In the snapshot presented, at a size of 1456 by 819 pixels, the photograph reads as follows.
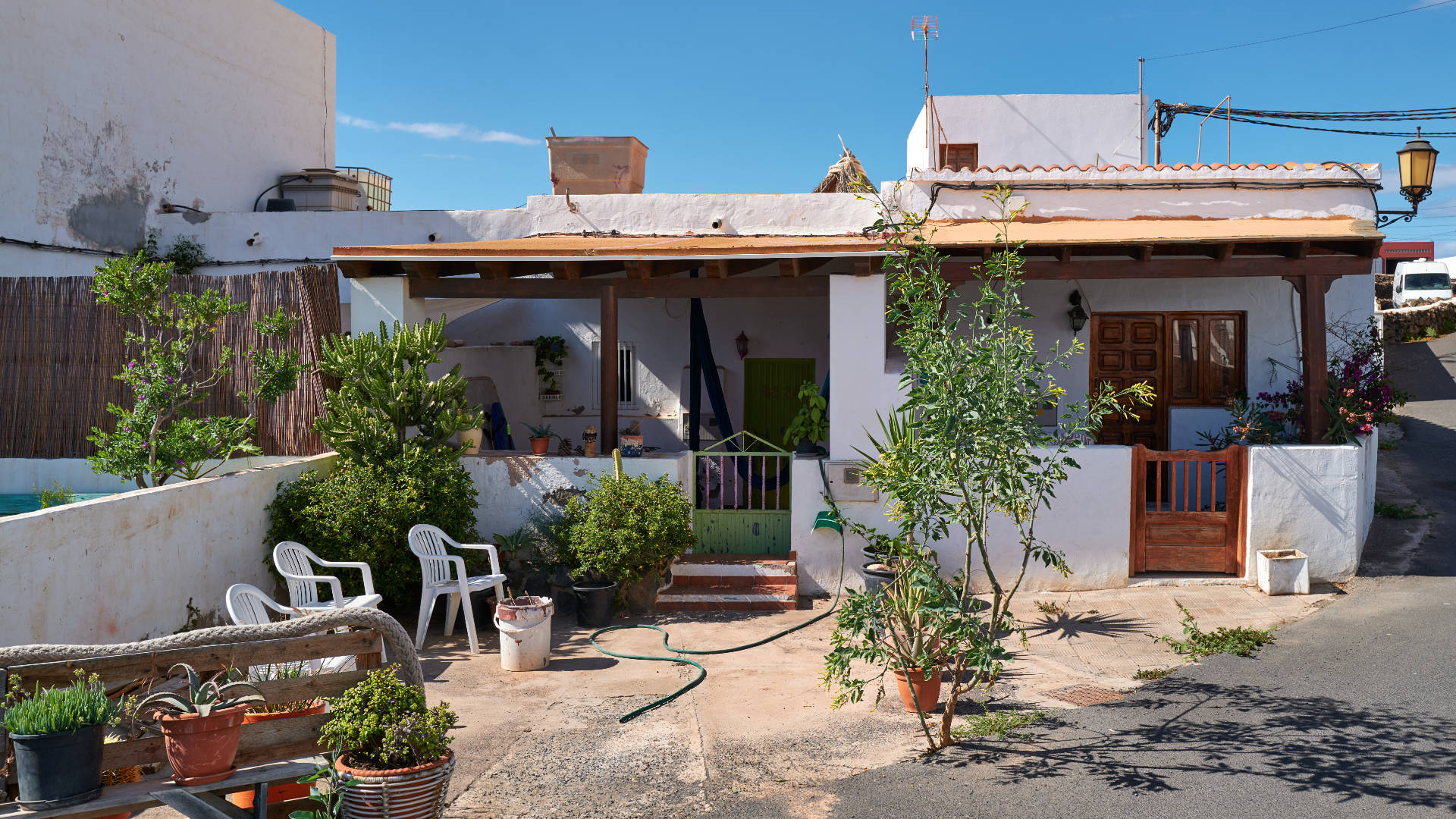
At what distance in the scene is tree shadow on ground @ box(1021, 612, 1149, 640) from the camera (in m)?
7.60

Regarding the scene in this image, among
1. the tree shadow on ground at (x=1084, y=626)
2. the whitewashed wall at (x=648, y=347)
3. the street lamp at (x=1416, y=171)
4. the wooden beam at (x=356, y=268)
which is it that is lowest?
the tree shadow on ground at (x=1084, y=626)

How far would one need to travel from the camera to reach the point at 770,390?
1246cm

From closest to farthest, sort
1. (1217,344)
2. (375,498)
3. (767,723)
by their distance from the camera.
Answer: (767,723), (375,498), (1217,344)

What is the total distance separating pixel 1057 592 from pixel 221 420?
753cm

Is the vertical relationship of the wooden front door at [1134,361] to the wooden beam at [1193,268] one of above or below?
below

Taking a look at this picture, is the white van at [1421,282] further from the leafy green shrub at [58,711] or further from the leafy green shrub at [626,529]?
the leafy green shrub at [58,711]

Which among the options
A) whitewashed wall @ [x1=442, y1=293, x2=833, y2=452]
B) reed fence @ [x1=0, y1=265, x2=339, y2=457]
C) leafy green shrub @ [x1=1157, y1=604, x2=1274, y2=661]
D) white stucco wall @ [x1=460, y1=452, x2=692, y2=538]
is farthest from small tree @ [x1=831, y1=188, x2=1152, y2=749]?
whitewashed wall @ [x1=442, y1=293, x2=833, y2=452]

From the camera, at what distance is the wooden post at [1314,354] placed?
29.2 ft

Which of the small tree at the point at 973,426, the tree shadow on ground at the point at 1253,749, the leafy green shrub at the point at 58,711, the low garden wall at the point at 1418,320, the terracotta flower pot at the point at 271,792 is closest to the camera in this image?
the leafy green shrub at the point at 58,711

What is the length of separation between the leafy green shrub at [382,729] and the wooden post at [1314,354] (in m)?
8.43

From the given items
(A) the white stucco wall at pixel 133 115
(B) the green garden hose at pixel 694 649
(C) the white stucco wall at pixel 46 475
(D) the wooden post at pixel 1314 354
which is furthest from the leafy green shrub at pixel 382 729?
(A) the white stucco wall at pixel 133 115

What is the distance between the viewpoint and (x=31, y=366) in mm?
9125

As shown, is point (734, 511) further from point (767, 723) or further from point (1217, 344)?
point (1217, 344)

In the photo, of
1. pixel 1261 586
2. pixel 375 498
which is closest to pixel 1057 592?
pixel 1261 586
